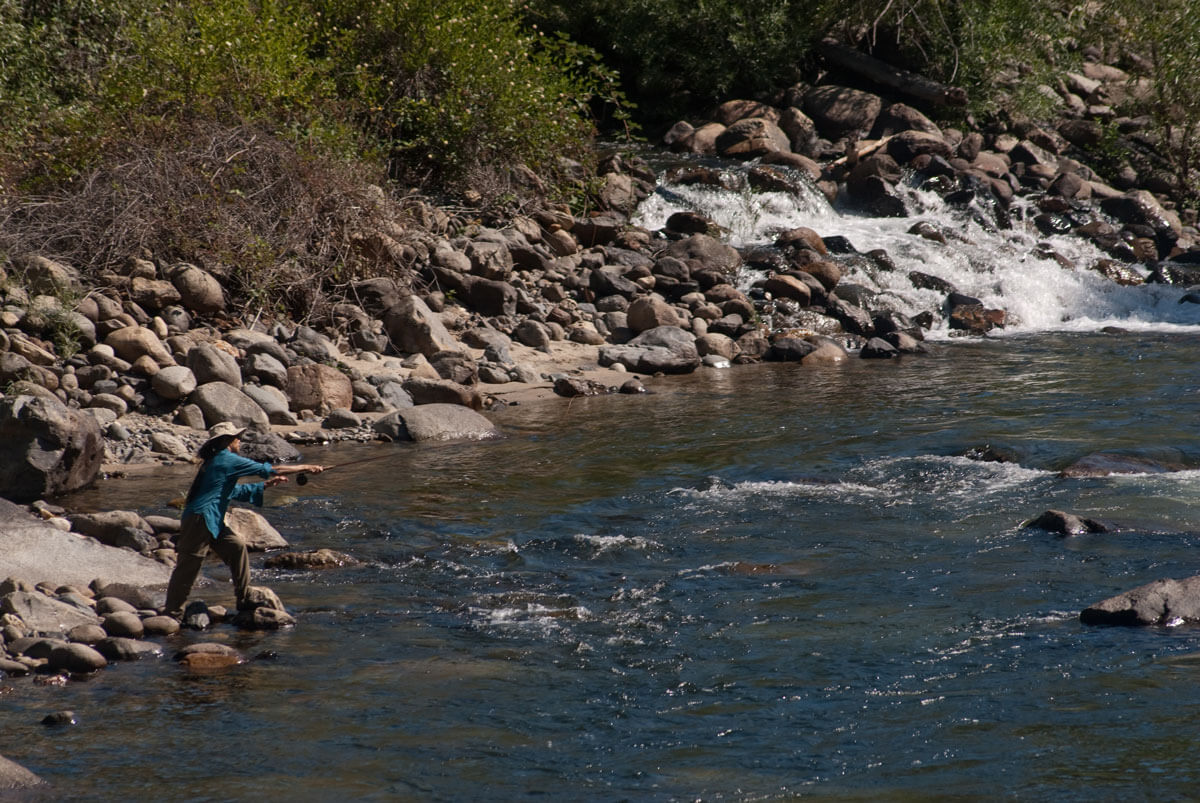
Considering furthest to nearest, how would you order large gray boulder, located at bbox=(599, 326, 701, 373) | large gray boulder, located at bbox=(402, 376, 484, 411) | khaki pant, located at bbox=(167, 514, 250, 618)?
1. large gray boulder, located at bbox=(599, 326, 701, 373)
2. large gray boulder, located at bbox=(402, 376, 484, 411)
3. khaki pant, located at bbox=(167, 514, 250, 618)

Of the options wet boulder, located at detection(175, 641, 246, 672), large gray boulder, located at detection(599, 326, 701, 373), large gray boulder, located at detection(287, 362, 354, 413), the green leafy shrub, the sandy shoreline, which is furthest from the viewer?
the green leafy shrub

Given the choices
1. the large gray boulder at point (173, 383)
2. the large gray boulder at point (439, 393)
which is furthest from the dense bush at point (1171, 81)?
the large gray boulder at point (173, 383)

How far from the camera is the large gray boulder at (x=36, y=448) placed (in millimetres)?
9156

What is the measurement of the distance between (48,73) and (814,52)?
1728cm

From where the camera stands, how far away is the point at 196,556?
6.67 metres

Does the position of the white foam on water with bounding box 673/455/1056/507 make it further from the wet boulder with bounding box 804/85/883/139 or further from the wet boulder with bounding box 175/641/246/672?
the wet boulder with bounding box 804/85/883/139

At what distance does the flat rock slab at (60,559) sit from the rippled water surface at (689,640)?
0.48 m

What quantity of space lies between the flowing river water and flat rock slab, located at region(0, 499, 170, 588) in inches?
25.0

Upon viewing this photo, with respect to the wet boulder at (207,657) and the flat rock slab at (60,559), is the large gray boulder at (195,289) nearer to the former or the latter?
the flat rock slab at (60,559)

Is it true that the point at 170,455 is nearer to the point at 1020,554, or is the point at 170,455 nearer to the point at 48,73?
the point at 1020,554

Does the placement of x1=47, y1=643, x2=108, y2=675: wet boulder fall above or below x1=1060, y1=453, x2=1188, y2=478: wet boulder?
below

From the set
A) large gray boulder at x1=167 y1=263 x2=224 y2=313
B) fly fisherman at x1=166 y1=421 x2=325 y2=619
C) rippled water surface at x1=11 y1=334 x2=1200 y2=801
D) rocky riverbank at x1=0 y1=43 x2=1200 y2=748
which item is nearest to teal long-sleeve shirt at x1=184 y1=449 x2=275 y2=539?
fly fisherman at x1=166 y1=421 x2=325 y2=619

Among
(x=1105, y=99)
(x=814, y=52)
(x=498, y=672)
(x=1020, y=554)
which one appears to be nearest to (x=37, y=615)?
(x=498, y=672)

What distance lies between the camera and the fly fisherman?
21.9 feet
